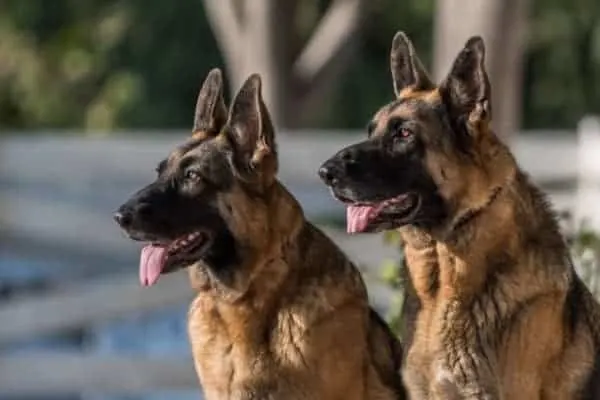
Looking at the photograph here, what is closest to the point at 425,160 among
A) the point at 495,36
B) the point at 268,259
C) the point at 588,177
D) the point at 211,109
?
the point at 268,259

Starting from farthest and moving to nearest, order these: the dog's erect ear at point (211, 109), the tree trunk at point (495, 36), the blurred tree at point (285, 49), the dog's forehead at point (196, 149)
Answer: the blurred tree at point (285, 49) < the tree trunk at point (495, 36) < the dog's erect ear at point (211, 109) < the dog's forehead at point (196, 149)

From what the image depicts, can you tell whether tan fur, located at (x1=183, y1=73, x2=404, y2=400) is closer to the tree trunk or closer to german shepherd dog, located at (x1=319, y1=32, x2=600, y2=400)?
german shepherd dog, located at (x1=319, y1=32, x2=600, y2=400)

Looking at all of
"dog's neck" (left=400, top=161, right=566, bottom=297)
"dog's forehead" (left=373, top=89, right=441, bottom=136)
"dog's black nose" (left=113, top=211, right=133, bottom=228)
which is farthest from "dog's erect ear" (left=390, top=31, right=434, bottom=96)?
"dog's black nose" (left=113, top=211, right=133, bottom=228)

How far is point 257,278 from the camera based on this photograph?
335 cm

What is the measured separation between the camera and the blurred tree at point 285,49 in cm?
743

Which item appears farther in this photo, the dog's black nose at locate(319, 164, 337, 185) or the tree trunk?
the tree trunk

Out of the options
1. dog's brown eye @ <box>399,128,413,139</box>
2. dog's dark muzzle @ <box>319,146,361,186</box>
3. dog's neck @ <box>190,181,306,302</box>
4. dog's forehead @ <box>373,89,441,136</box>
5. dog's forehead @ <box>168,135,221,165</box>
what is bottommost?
dog's neck @ <box>190,181,306,302</box>

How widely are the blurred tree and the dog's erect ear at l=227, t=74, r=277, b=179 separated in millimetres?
3944

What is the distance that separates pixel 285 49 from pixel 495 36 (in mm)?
2067

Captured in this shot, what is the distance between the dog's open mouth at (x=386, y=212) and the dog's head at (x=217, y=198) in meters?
0.24

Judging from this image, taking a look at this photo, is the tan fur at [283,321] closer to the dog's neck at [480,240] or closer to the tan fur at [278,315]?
the tan fur at [278,315]

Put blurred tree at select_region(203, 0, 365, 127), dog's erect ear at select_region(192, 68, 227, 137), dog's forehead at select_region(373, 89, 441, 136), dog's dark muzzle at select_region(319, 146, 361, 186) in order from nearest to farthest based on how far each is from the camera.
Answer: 1. dog's dark muzzle at select_region(319, 146, 361, 186)
2. dog's forehead at select_region(373, 89, 441, 136)
3. dog's erect ear at select_region(192, 68, 227, 137)
4. blurred tree at select_region(203, 0, 365, 127)

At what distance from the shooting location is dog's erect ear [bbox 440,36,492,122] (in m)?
3.21

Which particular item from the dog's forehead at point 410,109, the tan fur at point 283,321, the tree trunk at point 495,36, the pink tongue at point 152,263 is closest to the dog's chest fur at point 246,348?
the tan fur at point 283,321
